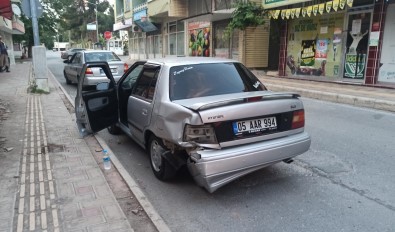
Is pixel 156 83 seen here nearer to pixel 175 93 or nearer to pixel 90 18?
pixel 175 93

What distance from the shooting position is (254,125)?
149 inches

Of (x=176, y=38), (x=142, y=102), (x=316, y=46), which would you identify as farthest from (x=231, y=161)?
(x=176, y=38)

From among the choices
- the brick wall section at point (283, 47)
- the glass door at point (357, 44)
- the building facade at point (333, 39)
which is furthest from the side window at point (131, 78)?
the brick wall section at point (283, 47)

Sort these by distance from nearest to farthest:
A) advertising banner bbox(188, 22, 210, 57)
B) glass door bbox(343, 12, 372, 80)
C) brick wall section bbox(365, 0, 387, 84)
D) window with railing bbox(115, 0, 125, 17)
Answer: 1. brick wall section bbox(365, 0, 387, 84)
2. glass door bbox(343, 12, 372, 80)
3. advertising banner bbox(188, 22, 210, 57)
4. window with railing bbox(115, 0, 125, 17)

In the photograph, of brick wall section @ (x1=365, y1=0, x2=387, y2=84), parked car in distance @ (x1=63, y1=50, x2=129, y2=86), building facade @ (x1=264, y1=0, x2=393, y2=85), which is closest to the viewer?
brick wall section @ (x1=365, y1=0, x2=387, y2=84)

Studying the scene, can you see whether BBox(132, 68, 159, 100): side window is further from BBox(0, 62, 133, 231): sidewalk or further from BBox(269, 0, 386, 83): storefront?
BBox(269, 0, 386, 83): storefront

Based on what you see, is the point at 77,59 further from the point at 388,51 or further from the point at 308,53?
the point at 388,51

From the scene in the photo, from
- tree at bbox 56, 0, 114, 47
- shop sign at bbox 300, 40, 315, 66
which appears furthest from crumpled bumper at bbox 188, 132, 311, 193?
tree at bbox 56, 0, 114, 47

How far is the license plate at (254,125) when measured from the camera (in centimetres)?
367

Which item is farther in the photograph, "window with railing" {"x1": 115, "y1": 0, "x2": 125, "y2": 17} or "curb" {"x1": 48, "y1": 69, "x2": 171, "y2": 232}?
"window with railing" {"x1": 115, "y1": 0, "x2": 125, "y2": 17}

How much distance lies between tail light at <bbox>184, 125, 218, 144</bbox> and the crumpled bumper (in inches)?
4.6

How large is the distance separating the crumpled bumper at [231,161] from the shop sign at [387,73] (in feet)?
30.2

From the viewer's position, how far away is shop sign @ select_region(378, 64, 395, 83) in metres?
11.2

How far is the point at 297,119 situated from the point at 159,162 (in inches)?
71.1
